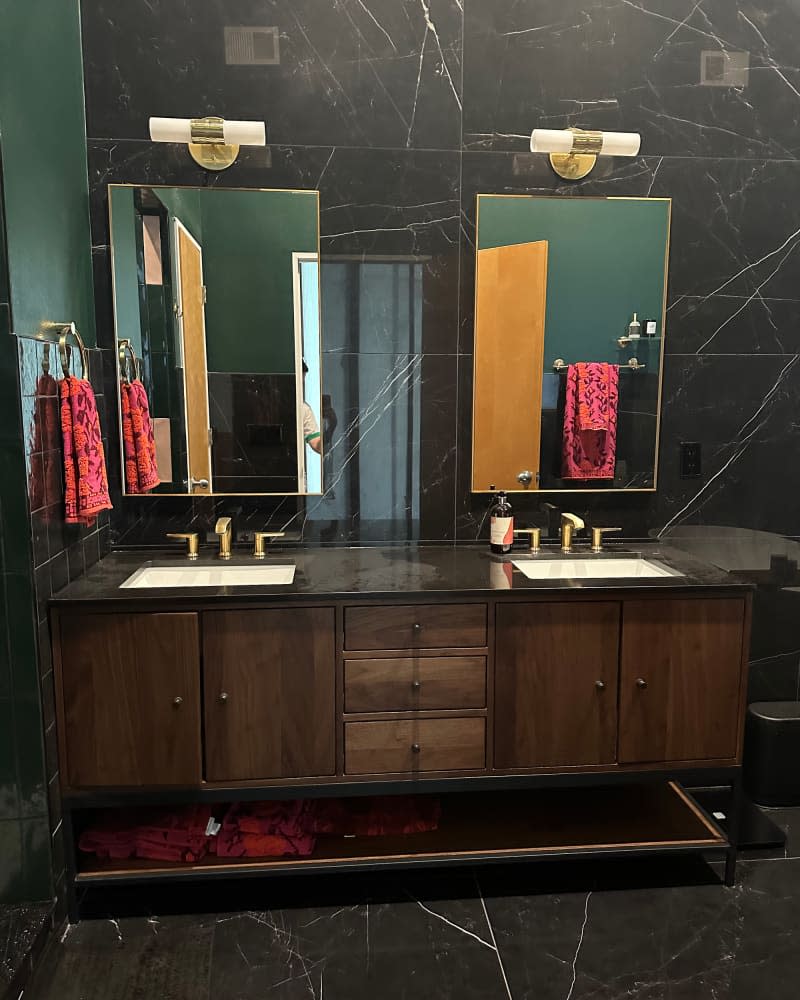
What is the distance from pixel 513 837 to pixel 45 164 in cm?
218

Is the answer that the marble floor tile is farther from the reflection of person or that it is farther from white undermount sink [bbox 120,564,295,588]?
the reflection of person

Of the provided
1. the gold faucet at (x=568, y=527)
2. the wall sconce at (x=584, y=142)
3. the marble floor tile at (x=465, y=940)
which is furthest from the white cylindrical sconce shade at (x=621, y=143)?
the marble floor tile at (x=465, y=940)

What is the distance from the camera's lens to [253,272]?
2.33m

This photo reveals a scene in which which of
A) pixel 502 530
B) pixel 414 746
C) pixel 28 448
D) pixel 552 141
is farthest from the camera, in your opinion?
Result: pixel 502 530

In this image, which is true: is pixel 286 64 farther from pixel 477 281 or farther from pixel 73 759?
pixel 73 759

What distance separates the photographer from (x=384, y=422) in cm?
242

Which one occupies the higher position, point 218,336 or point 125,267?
point 125,267

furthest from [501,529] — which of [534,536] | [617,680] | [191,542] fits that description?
[191,542]

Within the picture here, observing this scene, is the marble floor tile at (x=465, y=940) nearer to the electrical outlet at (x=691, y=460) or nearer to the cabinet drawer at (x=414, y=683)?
the cabinet drawer at (x=414, y=683)

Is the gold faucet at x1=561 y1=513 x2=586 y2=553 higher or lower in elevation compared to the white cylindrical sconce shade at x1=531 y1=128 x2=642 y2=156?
lower

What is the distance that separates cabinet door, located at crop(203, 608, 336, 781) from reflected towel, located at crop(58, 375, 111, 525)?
1.39ft

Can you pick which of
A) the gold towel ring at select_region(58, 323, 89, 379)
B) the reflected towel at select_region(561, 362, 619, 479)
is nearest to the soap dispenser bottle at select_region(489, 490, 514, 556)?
the reflected towel at select_region(561, 362, 619, 479)

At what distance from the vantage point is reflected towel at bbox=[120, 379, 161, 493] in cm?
225

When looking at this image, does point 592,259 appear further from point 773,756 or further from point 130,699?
point 130,699
